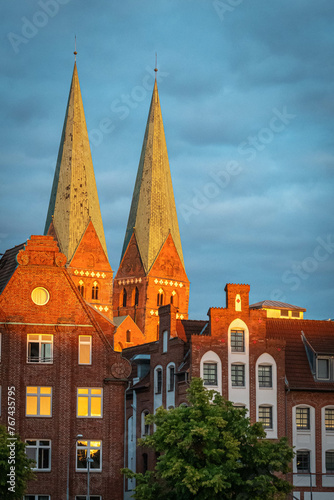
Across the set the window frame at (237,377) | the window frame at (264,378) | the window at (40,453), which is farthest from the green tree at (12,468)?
the window frame at (264,378)

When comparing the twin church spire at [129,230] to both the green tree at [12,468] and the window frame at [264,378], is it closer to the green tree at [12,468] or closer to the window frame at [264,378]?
the window frame at [264,378]

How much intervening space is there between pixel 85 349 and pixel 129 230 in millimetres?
121245

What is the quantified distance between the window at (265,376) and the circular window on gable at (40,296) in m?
17.2

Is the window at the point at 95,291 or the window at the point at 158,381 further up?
the window at the point at 95,291

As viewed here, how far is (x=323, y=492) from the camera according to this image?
263ft

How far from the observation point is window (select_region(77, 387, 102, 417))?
73.9m

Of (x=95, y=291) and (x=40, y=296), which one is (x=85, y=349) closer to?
(x=40, y=296)

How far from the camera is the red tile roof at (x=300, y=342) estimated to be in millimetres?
82500

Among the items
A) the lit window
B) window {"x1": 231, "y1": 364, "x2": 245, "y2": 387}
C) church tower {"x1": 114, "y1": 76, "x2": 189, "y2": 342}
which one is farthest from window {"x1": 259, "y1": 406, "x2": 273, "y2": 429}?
church tower {"x1": 114, "y1": 76, "x2": 189, "y2": 342}

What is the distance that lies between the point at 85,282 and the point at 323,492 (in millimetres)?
107557

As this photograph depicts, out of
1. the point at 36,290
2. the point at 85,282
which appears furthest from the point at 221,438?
the point at 85,282

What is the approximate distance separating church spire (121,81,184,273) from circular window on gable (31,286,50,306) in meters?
116

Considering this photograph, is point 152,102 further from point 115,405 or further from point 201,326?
point 115,405

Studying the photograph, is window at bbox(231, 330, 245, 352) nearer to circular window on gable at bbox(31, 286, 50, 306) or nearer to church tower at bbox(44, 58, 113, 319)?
circular window on gable at bbox(31, 286, 50, 306)
